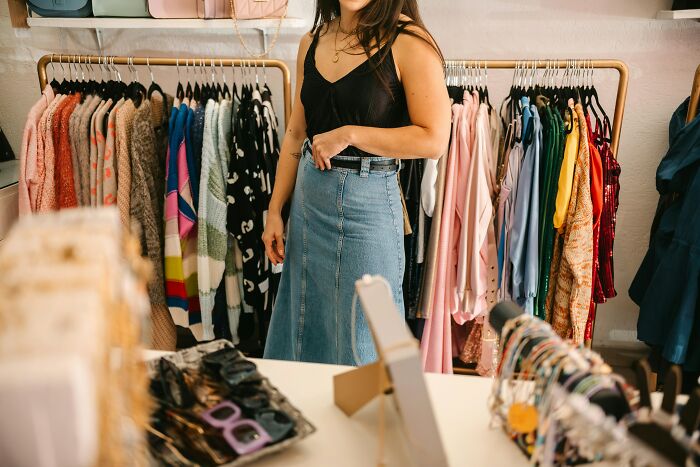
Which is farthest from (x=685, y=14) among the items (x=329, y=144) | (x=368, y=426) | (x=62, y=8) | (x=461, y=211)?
(x=62, y=8)

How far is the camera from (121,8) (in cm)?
206

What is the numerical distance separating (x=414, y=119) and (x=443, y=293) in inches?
33.0

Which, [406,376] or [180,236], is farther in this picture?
[180,236]

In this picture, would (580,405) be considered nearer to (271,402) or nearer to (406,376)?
(406,376)

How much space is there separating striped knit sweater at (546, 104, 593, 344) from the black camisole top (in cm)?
73

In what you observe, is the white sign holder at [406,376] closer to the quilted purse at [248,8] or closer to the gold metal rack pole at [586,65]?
the gold metal rack pole at [586,65]

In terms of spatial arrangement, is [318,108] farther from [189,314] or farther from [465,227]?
[189,314]

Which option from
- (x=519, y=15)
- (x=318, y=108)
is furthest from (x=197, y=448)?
(x=519, y=15)

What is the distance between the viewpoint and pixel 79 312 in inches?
17.2

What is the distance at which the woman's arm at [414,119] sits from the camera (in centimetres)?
131

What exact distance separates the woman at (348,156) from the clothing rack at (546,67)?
47 cm

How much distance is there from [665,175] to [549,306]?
584 mm

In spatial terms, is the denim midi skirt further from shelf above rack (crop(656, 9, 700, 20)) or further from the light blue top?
shelf above rack (crop(656, 9, 700, 20))

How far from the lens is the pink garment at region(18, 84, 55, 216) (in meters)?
1.95
